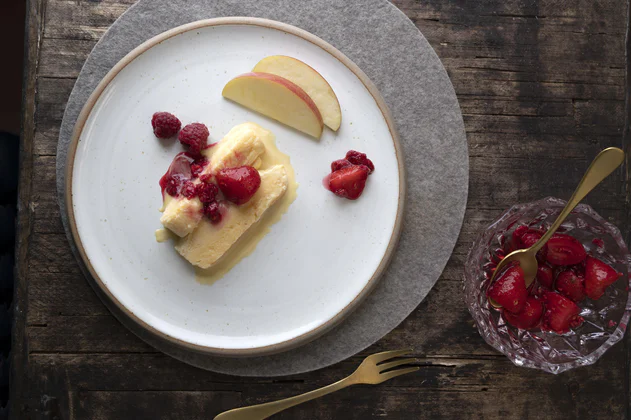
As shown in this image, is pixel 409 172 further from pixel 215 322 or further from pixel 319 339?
pixel 215 322

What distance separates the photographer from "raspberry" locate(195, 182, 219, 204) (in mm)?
1472

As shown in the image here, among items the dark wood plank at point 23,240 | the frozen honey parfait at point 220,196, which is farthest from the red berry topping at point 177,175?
the dark wood plank at point 23,240

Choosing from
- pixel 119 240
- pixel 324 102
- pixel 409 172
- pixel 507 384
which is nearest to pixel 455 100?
pixel 409 172

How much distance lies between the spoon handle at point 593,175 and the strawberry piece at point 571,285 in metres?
0.15

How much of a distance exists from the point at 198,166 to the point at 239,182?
0.15m

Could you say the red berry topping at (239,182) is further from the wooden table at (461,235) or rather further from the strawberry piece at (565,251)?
the strawberry piece at (565,251)

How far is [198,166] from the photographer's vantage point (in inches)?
59.5

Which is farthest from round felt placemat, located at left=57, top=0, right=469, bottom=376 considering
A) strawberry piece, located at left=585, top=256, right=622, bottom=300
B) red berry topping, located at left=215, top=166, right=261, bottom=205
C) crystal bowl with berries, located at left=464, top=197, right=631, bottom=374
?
red berry topping, located at left=215, top=166, right=261, bottom=205

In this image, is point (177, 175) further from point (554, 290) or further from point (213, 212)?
point (554, 290)

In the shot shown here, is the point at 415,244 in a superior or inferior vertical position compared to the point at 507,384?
superior

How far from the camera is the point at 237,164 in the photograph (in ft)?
4.89

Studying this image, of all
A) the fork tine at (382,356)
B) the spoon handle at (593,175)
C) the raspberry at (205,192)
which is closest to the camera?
the spoon handle at (593,175)

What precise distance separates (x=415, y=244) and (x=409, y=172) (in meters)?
0.22

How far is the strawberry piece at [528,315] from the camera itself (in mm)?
1469
